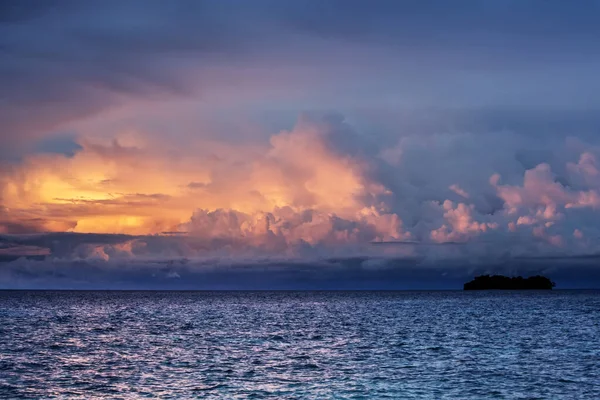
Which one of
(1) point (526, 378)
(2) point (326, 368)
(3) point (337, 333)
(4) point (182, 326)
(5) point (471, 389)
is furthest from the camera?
(4) point (182, 326)

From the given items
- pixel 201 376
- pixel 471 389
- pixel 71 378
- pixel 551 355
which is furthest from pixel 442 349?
pixel 71 378

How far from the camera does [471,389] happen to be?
47562 mm

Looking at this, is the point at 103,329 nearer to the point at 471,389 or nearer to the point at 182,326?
the point at 182,326

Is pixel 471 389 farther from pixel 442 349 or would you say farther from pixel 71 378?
pixel 71 378

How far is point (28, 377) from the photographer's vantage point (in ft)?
174

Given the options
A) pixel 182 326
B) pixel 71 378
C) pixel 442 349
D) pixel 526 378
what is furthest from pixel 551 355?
pixel 182 326

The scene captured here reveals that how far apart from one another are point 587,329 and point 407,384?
201ft

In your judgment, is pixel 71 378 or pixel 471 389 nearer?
pixel 471 389

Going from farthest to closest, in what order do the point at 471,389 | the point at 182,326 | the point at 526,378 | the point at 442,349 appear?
the point at 182,326 < the point at 442,349 < the point at 526,378 < the point at 471,389

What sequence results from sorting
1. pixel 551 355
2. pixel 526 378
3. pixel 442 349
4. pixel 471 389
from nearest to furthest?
pixel 471 389 < pixel 526 378 < pixel 551 355 < pixel 442 349

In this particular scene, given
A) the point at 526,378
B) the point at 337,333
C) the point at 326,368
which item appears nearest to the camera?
the point at 526,378

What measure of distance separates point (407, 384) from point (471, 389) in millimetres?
4631

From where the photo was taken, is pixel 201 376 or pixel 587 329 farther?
pixel 587 329

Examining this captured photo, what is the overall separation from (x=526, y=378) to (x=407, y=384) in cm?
1031
